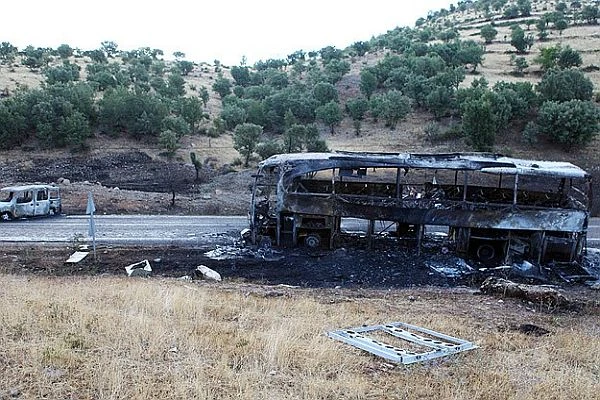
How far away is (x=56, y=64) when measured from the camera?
74.6 metres

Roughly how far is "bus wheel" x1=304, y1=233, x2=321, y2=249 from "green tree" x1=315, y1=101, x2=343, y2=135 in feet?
104

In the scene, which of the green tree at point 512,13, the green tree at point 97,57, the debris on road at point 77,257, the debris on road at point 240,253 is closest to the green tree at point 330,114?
the debris on road at point 240,253

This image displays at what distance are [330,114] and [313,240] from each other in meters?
32.8

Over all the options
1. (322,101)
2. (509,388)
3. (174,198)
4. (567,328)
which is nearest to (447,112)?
(322,101)

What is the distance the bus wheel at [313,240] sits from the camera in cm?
2206

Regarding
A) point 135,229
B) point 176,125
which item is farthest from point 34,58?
point 135,229

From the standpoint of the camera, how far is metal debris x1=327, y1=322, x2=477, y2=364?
8164 mm

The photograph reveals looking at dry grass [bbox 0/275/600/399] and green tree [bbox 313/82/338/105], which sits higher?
green tree [bbox 313/82/338/105]

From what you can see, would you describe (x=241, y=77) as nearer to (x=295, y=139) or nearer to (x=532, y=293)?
(x=295, y=139)

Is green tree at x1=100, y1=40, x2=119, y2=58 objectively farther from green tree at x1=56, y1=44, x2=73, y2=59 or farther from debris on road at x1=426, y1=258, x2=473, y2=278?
debris on road at x1=426, y1=258, x2=473, y2=278

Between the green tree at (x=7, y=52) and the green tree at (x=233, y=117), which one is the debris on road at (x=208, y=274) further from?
the green tree at (x=7, y=52)

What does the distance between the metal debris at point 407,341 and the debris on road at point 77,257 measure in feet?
42.7

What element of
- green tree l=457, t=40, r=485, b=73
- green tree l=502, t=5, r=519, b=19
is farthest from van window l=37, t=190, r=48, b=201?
green tree l=502, t=5, r=519, b=19

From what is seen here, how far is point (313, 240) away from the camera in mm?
22062
